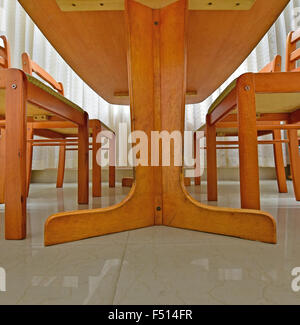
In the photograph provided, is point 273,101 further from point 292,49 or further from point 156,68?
point 292,49

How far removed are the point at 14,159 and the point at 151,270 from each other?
50cm

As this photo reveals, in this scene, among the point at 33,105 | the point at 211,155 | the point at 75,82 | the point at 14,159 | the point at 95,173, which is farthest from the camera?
the point at 75,82

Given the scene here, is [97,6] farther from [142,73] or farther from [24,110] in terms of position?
[24,110]

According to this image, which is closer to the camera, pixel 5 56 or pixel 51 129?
pixel 5 56

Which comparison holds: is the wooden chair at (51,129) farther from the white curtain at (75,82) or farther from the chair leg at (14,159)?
the white curtain at (75,82)

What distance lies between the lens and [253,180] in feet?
2.32

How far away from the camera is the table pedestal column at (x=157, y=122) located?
2.27 feet

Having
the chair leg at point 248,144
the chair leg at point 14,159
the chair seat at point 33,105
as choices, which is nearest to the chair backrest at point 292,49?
the chair leg at point 248,144

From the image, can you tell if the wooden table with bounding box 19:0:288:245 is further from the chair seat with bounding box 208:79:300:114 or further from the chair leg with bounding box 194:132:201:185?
the chair leg with bounding box 194:132:201:185

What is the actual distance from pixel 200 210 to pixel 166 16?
0.61 m

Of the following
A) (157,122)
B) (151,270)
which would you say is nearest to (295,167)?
(157,122)

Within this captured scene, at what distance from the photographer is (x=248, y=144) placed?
0.71 m

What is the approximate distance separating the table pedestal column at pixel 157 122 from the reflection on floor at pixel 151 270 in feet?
0.15
